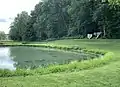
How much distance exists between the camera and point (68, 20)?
68.0 meters

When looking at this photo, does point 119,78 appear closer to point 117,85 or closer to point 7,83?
point 117,85

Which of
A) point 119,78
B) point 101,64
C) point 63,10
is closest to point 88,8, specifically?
point 63,10

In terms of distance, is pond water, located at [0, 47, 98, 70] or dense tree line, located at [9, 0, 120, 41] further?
dense tree line, located at [9, 0, 120, 41]

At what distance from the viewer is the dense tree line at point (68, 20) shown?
51.6 m

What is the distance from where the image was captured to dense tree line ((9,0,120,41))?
51562 millimetres

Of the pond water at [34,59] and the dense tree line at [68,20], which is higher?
the dense tree line at [68,20]

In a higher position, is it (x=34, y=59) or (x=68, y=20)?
(x=68, y=20)

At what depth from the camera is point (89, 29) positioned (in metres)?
57.9

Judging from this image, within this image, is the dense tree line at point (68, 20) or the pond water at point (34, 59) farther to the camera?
the dense tree line at point (68, 20)

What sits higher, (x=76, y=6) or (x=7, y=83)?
(x=76, y=6)

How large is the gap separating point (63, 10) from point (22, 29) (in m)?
17.3

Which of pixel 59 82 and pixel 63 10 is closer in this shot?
pixel 59 82

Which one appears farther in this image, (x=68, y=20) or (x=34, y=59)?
(x=68, y=20)

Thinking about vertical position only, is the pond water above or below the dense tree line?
below
